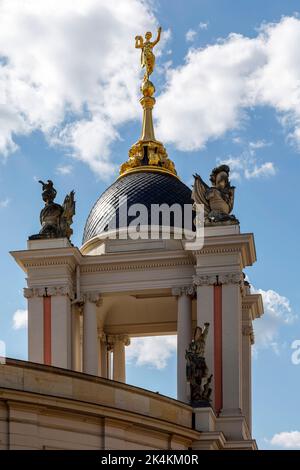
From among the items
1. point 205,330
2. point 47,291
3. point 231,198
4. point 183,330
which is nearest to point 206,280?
point 183,330

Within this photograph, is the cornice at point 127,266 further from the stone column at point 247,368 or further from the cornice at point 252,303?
the stone column at point 247,368

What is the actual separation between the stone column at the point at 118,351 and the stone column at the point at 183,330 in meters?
5.95

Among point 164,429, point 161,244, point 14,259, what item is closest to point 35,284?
point 14,259

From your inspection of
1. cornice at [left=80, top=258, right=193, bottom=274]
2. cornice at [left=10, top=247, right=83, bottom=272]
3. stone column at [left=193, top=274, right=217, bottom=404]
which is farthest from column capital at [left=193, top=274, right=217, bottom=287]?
cornice at [left=10, top=247, right=83, bottom=272]

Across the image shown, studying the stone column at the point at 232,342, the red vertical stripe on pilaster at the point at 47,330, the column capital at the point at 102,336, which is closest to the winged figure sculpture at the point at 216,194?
the stone column at the point at 232,342

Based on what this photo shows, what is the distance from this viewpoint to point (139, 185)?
50.7 metres

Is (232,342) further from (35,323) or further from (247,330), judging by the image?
(35,323)

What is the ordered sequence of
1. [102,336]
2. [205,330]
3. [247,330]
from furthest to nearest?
[102,336], [247,330], [205,330]

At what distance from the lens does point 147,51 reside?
178 ft

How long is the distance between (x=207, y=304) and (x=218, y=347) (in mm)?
1591

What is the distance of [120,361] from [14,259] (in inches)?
299

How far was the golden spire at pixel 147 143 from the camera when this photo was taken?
52219 mm
